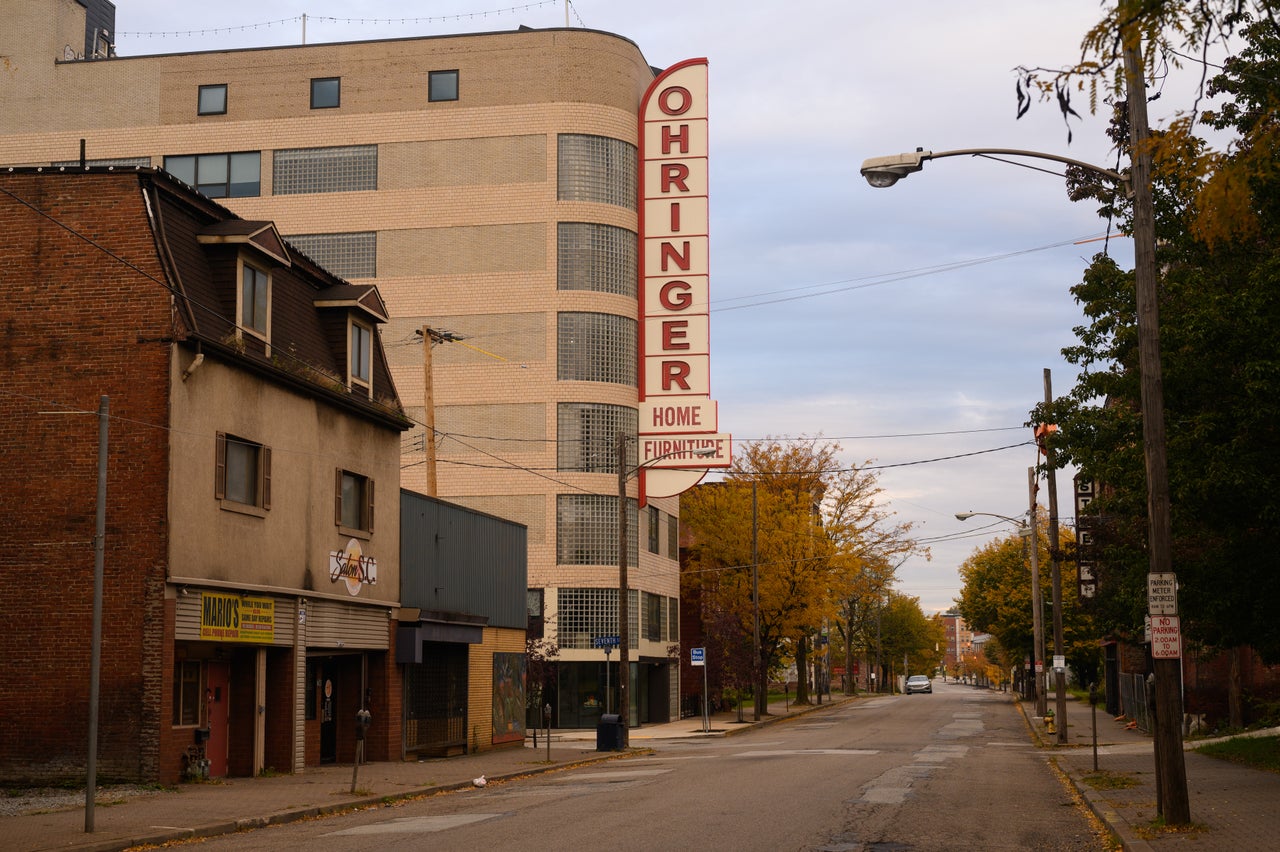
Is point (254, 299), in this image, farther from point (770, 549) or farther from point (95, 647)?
point (770, 549)

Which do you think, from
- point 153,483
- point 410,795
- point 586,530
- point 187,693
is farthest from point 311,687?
point 586,530

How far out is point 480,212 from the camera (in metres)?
49.8

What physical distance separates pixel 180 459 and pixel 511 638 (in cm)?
1621

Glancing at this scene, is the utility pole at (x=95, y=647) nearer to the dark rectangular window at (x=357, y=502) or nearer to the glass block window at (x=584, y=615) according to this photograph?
the dark rectangular window at (x=357, y=502)

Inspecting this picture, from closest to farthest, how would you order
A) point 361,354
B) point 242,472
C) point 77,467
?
point 77,467 → point 242,472 → point 361,354

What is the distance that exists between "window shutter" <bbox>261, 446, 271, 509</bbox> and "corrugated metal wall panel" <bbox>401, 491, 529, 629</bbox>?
19.8ft

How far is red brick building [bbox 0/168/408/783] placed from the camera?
68.7 ft

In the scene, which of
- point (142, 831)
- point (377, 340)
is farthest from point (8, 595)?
point (377, 340)

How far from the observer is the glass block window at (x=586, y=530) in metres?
48.9

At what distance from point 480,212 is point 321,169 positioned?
22.0 feet

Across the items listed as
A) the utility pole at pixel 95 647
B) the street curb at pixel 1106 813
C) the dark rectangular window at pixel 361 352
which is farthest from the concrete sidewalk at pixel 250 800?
the street curb at pixel 1106 813

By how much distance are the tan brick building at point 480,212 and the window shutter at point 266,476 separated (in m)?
23.4

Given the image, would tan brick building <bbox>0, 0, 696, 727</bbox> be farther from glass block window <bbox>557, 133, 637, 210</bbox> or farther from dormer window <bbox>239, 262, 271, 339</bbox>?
dormer window <bbox>239, 262, 271, 339</bbox>

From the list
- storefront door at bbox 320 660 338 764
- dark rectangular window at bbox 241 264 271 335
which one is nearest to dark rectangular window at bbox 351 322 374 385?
dark rectangular window at bbox 241 264 271 335
